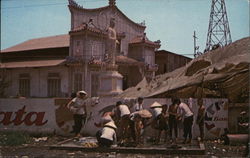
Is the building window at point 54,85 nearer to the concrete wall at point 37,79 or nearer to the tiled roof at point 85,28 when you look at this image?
the concrete wall at point 37,79

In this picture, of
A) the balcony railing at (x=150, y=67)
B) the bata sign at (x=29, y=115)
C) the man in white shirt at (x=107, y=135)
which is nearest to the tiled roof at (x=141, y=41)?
the balcony railing at (x=150, y=67)

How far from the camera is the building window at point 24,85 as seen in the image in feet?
75.2

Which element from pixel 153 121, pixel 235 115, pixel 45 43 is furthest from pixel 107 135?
pixel 45 43

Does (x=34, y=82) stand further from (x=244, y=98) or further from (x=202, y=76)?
(x=244, y=98)

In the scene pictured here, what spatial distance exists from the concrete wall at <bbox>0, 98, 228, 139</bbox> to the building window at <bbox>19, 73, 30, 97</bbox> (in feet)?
32.2

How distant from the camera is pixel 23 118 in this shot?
12.7 m

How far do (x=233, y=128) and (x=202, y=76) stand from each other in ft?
7.33

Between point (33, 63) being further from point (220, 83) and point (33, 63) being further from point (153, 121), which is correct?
point (220, 83)

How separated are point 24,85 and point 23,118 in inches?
431

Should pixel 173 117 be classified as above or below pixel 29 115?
above

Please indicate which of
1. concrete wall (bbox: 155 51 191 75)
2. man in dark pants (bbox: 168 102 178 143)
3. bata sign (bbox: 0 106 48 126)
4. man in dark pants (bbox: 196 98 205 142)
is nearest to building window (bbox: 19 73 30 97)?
concrete wall (bbox: 155 51 191 75)

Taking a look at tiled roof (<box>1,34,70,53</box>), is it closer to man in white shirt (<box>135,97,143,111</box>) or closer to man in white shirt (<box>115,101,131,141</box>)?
man in white shirt (<box>135,97,143,111</box>)

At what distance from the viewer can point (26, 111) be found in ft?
41.8

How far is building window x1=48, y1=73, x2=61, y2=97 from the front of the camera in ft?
70.9
